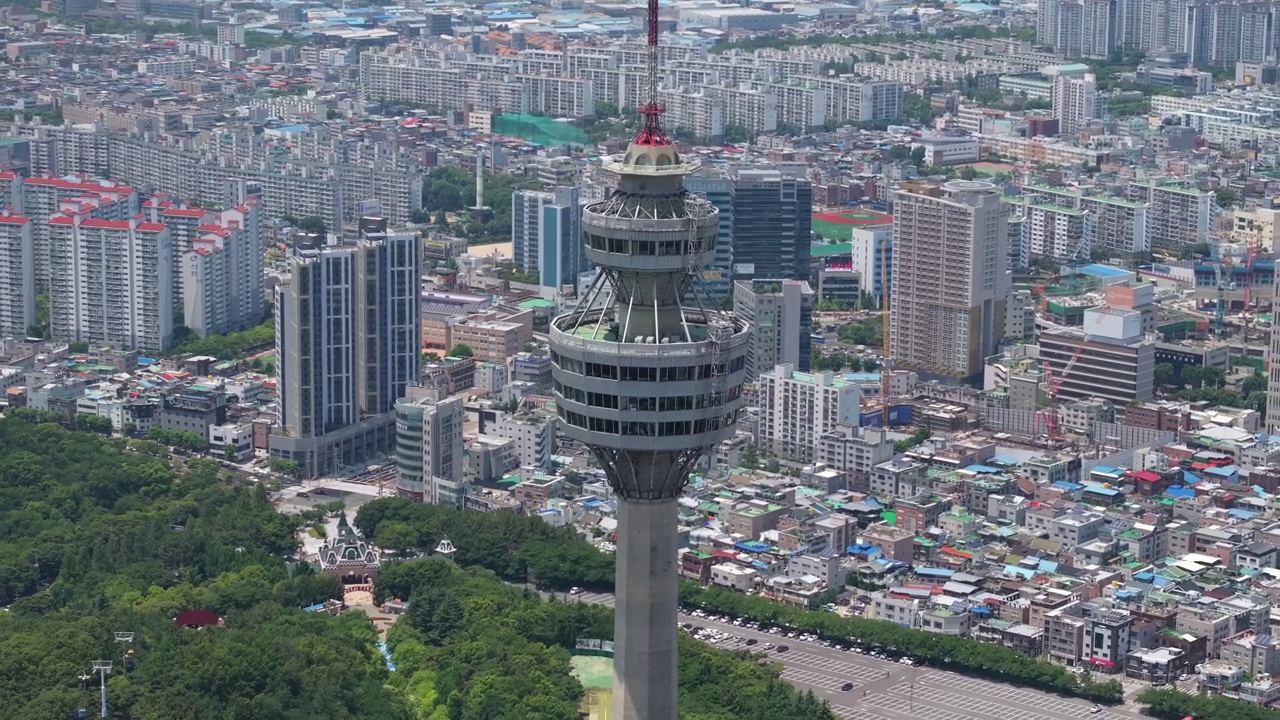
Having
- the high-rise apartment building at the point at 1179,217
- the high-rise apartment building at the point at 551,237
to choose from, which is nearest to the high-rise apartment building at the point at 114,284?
the high-rise apartment building at the point at 551,237

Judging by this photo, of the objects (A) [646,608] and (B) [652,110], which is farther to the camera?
(A) [646,608]

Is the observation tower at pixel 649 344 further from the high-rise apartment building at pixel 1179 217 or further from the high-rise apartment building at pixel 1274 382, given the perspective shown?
the high-rise apartment building at pixel 1179 217

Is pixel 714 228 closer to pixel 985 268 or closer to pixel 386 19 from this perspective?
pixel 985 268

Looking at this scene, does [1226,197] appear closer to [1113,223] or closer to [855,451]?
[1113,223]

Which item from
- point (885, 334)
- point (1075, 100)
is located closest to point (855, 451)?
point (885, 334)

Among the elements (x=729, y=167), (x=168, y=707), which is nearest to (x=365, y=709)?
(x=168, y=707)

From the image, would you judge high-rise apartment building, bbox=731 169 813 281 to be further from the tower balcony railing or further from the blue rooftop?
the tower balcony railing
